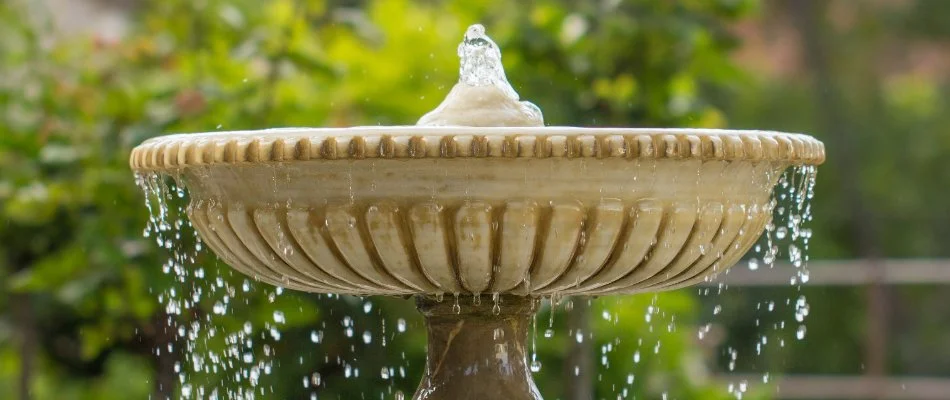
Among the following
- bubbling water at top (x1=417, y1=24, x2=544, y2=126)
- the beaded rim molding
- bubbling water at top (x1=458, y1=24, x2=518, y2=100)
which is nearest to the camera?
the beaded rim molding

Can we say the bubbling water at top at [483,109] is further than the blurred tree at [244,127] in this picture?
No

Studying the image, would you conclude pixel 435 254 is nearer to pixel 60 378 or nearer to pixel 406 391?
pixel 406 391

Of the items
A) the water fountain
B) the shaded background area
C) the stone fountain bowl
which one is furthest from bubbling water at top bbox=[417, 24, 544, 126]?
the shaded background area

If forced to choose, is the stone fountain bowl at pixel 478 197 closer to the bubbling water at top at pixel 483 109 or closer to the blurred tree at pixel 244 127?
the bubbling water at top at pixel 483 109

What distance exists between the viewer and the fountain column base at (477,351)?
8.84 ft

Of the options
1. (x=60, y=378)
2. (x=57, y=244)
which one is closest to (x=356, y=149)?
(x=57, y=244)

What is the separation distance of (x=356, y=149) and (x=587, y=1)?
216 centimetres

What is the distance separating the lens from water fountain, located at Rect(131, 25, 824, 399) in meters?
2.21

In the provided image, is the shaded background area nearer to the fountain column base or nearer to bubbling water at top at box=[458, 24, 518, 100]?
bubbling water at top at box=[458, 24, 518, 100]

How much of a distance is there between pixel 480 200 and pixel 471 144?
Result: 17 cm

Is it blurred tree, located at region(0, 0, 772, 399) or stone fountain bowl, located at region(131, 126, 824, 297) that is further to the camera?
blurred tree, located at region(0, 0, 772, 399)

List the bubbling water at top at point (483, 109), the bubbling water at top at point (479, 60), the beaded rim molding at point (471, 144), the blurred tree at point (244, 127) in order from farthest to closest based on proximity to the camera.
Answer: the blurred tree at point (244, 127) < the bubbling water at top at point (479, 60) < the bubbling water at top at point (483, 109) < the beaded rim molding at point (471, 144)

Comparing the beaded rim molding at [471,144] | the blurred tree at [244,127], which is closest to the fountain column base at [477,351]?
the beaded rim molding at [471,144]

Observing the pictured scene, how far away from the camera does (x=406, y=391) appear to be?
16.1 feet
